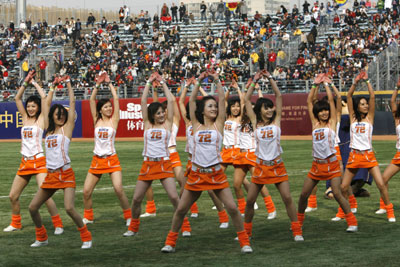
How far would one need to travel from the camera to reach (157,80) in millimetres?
9961

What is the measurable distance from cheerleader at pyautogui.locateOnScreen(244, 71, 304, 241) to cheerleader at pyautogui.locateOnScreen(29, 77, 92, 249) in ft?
7.28

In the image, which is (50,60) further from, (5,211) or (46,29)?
(5,211)

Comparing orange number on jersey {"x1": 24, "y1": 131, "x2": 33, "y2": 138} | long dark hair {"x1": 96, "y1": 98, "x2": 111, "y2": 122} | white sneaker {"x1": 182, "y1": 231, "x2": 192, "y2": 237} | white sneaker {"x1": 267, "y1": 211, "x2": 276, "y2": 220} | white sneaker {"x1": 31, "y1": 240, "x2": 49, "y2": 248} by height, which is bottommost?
white sneaker {"x1": 267, "y1": 211, "x2": 276, "y2": 220}

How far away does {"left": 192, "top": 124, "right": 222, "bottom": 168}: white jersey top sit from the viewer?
850 cm

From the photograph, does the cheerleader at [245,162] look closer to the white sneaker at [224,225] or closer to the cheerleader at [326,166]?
the white sneaker at [224,225]

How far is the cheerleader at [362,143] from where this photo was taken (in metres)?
10.8

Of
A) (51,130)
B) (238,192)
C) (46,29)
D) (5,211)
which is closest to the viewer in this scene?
(51,130)

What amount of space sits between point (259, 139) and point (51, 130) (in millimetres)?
2729

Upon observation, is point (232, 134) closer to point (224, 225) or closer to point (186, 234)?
point (224, 225)

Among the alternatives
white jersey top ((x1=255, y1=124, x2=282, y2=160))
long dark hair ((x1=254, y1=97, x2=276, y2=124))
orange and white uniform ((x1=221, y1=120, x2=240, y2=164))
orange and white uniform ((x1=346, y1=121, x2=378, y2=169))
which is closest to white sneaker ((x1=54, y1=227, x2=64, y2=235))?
orange and white uniform ((x1=221, y1=120, x2=240, y2=164))

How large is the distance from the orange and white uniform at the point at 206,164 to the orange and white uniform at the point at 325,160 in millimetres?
1753

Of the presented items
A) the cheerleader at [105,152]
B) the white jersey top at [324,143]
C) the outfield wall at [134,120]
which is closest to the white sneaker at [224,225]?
the cheerleader at [105,152]

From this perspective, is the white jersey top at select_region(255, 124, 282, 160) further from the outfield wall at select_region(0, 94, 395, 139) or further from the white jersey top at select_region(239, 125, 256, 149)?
the outfield wall at select_region(0, 94, 395, 139)

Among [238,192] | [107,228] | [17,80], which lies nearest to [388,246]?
[238,192]
